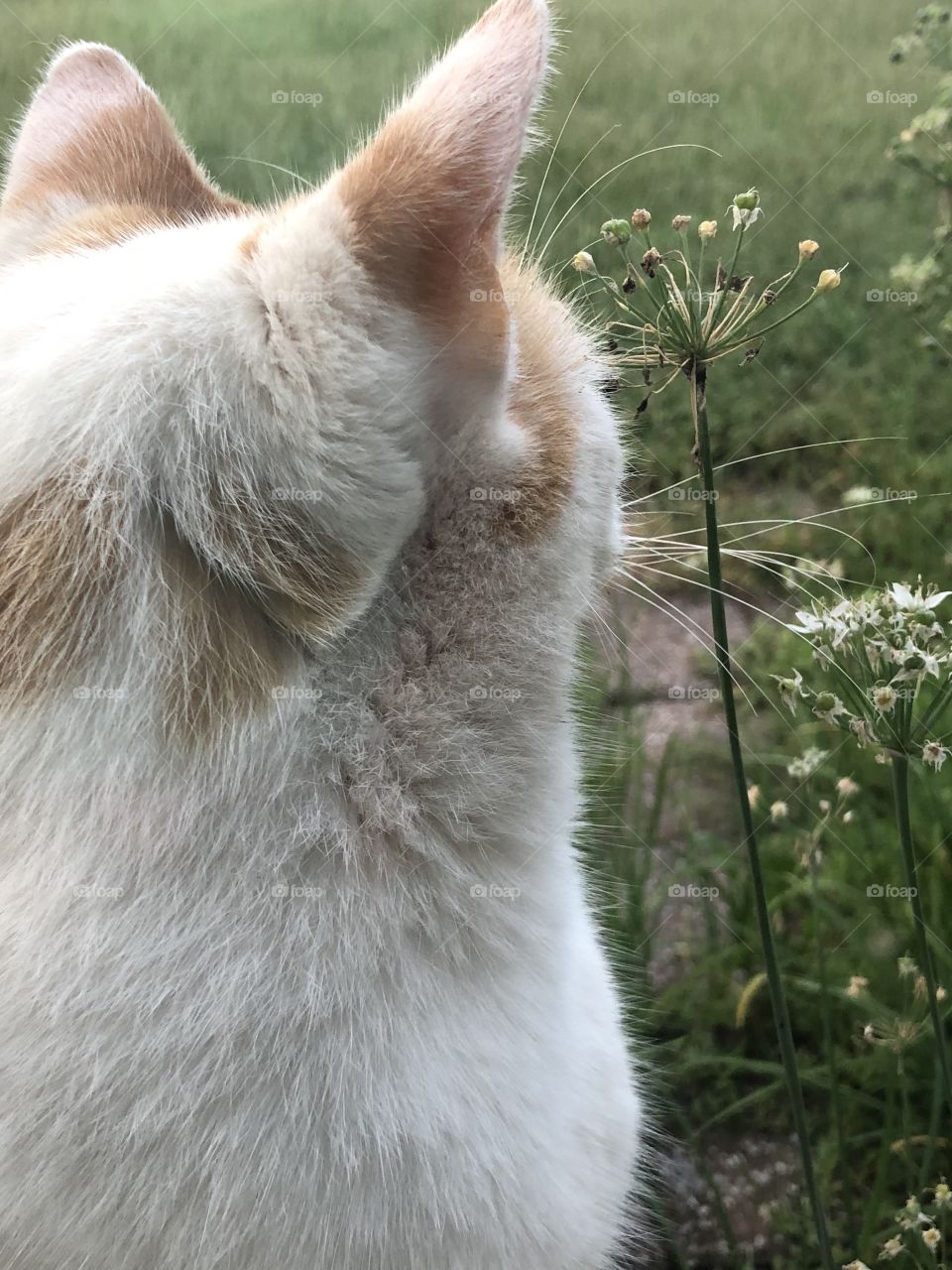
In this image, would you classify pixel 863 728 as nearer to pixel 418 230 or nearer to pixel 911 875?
pixel 911 875

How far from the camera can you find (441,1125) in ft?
1.47

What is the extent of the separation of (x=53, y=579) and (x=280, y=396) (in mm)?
110

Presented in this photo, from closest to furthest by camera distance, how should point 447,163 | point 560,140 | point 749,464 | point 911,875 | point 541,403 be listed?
1. point 447,163
2. point 541,403
3. point 911,875
4. point 560,140
5. point 749,464

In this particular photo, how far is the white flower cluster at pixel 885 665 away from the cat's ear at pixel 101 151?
392mm

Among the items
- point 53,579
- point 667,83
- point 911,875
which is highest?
point 53,579

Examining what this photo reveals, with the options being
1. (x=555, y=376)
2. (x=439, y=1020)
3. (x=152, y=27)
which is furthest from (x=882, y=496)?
(x=152, y=27)

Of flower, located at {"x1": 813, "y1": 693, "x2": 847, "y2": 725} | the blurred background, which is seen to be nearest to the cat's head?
flower, located at {"x1": 813, "y1": 693, "x2": 847, "y2": 725}

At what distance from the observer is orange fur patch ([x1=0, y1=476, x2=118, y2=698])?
37cm

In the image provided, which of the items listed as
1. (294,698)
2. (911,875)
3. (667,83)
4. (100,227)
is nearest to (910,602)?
(911,875)

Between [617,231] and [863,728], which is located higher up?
[617,231]

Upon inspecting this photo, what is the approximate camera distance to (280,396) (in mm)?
354

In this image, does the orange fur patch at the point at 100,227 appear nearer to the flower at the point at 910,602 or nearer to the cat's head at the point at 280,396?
the cat's head at the point at 280,396

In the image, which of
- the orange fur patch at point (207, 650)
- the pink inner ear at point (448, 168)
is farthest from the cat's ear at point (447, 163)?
the orange fur patch at point (207, 650)

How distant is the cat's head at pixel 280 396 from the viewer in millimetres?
343
